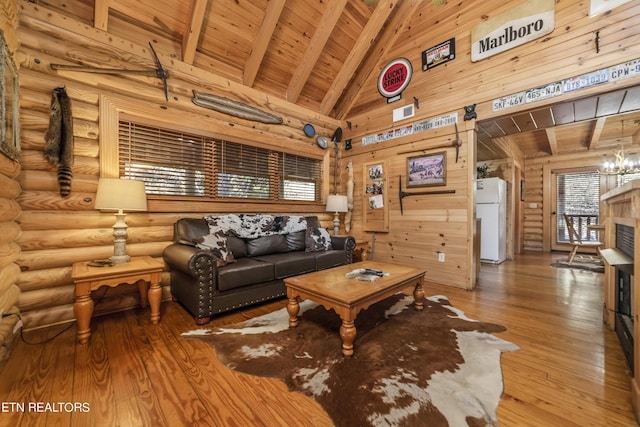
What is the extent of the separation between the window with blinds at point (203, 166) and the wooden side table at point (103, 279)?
3.32ft

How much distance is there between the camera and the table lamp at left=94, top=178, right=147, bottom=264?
7.11ft

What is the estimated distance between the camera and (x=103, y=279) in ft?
6.39

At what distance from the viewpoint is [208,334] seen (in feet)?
6.70

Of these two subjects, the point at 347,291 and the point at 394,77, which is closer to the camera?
the point at 347,291

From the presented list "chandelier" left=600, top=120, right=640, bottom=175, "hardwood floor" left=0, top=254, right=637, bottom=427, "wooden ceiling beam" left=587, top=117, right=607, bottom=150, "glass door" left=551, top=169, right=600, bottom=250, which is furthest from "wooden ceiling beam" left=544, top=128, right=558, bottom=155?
"hardwood floor" left=0, top=254, right=637, bottom=427

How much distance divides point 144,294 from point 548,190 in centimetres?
903

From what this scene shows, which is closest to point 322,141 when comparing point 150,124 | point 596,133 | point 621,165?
point 150,124

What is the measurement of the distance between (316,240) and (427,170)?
1.89 meters

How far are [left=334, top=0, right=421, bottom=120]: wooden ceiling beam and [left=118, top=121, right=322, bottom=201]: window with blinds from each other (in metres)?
1.38

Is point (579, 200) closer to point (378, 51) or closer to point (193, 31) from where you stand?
point (378, 51)

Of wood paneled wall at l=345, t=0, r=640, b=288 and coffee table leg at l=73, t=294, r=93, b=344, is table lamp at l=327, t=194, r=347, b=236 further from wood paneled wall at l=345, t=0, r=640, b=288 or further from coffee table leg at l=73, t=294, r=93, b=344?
coffee table leg at l=73, t=294, r=93, b=344

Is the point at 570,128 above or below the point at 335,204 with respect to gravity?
above

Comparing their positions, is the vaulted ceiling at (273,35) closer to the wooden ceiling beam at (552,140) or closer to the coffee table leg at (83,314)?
the coffee table leg at (83,314)

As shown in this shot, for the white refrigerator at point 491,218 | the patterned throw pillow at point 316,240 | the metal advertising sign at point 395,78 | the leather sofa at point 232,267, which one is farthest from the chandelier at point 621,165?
the leather sofa at point 232,267
